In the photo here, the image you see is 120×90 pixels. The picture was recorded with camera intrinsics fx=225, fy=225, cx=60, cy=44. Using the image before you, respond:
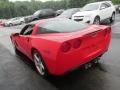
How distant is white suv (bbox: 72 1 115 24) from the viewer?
13.4 m

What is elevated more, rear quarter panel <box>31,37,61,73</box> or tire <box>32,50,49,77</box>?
rear quarter panel <box>31,37,61,73</box>

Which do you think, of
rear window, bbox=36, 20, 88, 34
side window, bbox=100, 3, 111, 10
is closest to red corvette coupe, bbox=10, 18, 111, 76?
rear window, bbox=36, 20, 88, 34

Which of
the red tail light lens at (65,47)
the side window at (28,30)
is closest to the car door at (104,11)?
the side window at (28,30)

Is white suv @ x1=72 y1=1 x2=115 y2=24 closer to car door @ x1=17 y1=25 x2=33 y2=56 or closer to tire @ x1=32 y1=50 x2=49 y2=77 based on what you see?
car door @ x1=17 y1=25 x2=33 y2=56

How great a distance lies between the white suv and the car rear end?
8.13 meters

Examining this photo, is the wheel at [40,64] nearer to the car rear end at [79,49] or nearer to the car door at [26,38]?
the car door at [26,38]

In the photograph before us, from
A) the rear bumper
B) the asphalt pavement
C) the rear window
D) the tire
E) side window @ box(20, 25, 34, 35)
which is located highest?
the rear window

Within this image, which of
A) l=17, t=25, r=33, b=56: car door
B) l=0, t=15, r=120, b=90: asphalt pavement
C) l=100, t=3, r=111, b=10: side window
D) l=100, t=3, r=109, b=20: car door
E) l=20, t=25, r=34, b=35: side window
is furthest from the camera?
l=100, t=3, r=111, b=10: side window

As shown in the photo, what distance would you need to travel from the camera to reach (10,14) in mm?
65625

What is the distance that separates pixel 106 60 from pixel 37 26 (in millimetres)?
2211

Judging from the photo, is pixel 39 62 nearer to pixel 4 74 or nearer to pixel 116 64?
pixel 4 74

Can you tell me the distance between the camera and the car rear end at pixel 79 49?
4602mm

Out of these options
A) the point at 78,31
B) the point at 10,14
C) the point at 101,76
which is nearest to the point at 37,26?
the point at 78,31

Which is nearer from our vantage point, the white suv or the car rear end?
the car rear end
